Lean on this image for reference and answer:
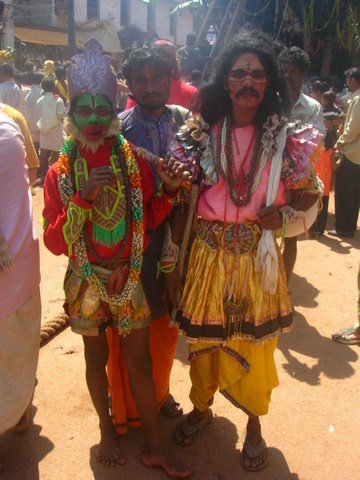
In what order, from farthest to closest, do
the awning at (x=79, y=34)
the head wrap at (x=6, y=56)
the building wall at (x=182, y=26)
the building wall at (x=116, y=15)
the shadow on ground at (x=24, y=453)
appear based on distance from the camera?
Result: the building wall at (x=182, y=26)
the building wall at (x=116, y=15)
the awning at (x=79, y=34)
the head wrap at (x=6, y=56)
the shadow on ground at (x=24, y=453)

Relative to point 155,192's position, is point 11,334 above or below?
below

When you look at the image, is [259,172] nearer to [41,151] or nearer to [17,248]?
[17,248]

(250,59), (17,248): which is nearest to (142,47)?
(250,59)

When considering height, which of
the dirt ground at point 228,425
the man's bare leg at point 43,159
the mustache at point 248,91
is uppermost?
the mustache at point 248,91

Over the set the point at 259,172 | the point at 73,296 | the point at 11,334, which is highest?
the point at 259,172

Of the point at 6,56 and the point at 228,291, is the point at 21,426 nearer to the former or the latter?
the point at 228,291

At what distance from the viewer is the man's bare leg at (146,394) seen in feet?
7.73

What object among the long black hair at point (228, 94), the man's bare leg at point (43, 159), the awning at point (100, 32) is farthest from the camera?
the awning at point (100, 32)

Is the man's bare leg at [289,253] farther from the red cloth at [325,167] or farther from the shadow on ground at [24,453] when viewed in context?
the red cloth at [325,167]

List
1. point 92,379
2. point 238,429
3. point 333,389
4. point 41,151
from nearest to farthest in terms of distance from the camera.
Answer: point 92,379 → point 238,429 → point 333,389 → point 41,151

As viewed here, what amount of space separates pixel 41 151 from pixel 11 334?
7403mm

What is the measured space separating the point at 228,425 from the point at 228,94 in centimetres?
189

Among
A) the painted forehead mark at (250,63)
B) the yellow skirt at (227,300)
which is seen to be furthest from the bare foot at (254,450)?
the painted forehead mark at (250,63)

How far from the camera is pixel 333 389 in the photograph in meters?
3.22
